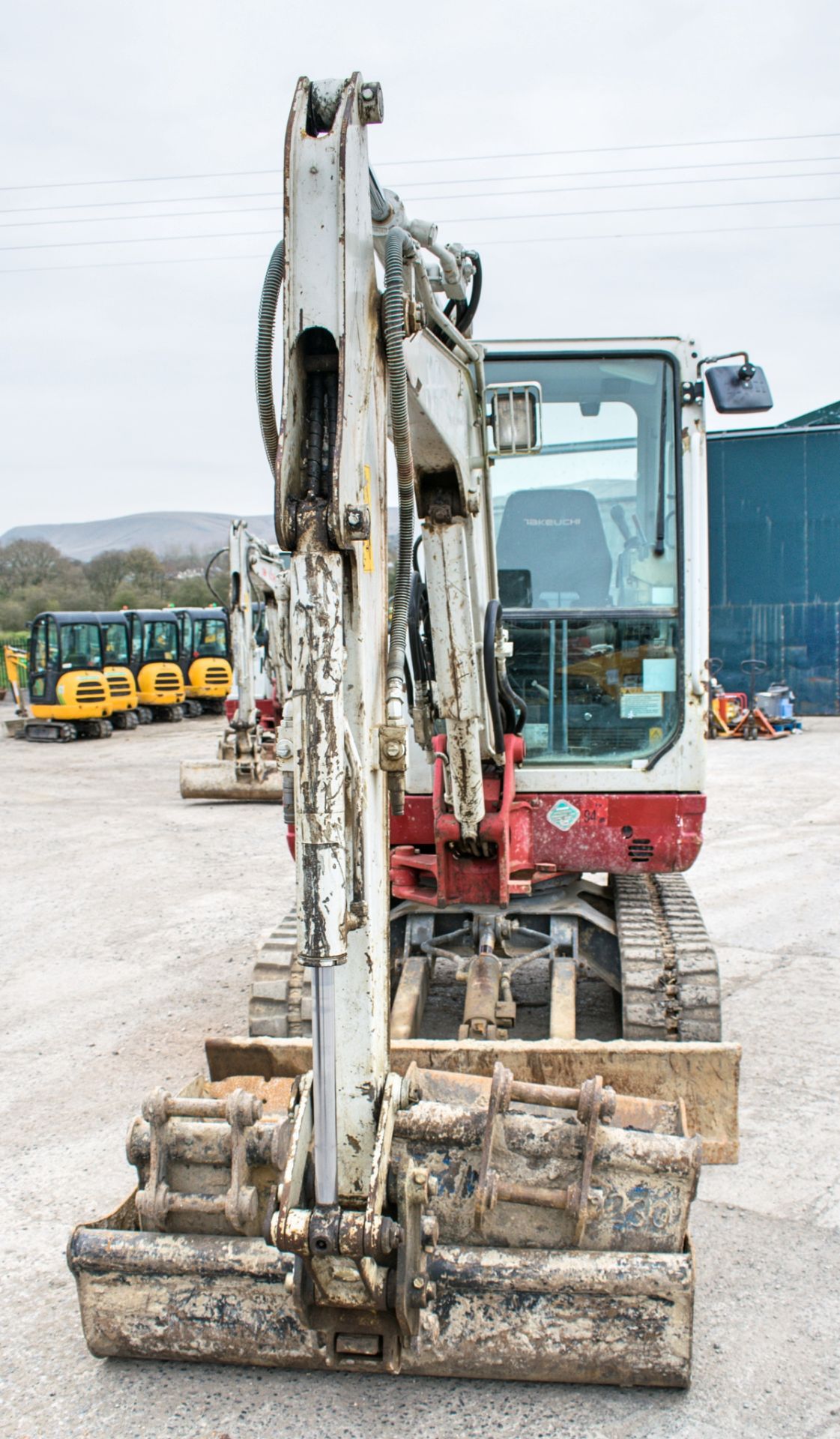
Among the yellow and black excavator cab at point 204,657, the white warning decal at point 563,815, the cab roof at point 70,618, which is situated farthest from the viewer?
the yellow and black excavator cab at point 204,657

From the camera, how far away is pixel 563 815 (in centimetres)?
519

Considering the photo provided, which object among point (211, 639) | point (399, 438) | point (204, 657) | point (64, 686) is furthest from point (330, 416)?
point (211, 639)

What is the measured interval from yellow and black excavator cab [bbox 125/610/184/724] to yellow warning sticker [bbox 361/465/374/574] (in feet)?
75.3

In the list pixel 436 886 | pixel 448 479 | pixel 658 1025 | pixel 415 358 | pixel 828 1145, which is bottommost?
pixel 828 1145

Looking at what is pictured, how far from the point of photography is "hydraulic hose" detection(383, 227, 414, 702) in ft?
9.11

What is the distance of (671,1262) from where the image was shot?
2.88 metres

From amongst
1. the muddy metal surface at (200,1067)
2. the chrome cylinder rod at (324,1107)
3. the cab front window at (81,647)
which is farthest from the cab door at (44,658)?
the chrome cylinder rod at (324,1107)

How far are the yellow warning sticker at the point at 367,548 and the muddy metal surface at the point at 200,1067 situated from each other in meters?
2.00

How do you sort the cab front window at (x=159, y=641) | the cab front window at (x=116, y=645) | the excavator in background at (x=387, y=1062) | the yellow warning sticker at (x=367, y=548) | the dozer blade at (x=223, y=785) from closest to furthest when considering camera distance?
1. the excavator in background at (x=387, y=1062)
2. the yellow warning sticker at (x=367, y=548)
3. the dozer blade at (x=223, y=785)
4. the cab front window at (x=116, y=645)
5. the cab front window at (x=159, y=641)

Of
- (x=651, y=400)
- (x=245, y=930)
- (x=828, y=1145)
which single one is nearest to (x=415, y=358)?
(x=651, y=400)

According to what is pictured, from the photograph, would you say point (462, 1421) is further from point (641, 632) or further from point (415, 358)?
point (641, 632)

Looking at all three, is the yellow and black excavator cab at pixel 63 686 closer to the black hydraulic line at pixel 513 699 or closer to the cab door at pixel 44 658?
the cab door at pixel 44 658

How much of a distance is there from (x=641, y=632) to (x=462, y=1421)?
3240 mm

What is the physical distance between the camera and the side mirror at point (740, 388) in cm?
461
